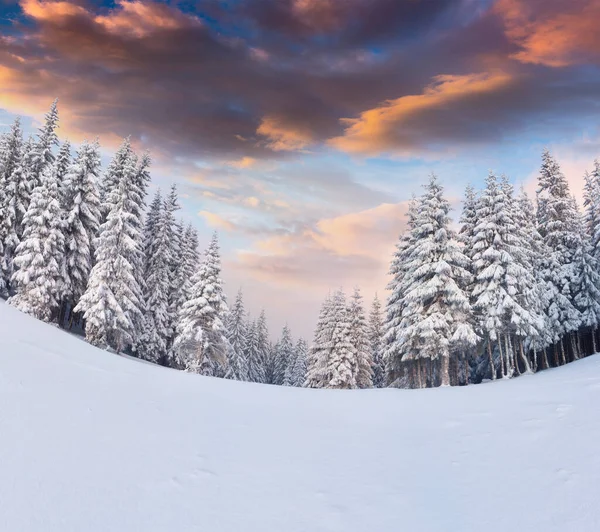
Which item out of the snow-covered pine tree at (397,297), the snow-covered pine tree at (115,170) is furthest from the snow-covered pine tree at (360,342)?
the snow-covered pine tree at (115,170)

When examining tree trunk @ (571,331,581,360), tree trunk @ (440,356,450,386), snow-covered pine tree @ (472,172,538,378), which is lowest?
tree trunk @ (440,356,450,386)

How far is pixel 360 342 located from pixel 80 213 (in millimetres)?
27363

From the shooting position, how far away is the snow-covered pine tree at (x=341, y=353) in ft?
116

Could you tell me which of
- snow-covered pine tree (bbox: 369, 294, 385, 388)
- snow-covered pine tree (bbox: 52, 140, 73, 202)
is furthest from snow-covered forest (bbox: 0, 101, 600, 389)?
snow-covered pine tree (bbox: 369, 294, 385, 388)

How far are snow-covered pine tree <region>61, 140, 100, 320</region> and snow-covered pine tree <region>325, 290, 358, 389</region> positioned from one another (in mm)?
21950

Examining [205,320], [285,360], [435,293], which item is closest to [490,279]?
[435,293]

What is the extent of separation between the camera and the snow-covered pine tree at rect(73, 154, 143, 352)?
90.2ft

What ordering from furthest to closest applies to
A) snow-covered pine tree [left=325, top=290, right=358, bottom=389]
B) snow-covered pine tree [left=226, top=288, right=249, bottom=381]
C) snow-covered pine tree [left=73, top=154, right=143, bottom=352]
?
snow-covered pine tree [left=226, top=288, right=249, bottom=381] < snow-covered pine tree [left=325, top=290, right=358, bottom=389] < snow-covered pine tree [left=73, top=154, right=143, bottom=352]

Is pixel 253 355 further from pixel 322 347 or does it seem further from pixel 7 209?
pixel 7 209

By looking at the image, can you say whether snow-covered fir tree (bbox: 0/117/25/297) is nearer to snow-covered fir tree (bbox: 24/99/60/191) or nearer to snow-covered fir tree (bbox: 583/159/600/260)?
snow-covered fir tree (bbox: 24/99/60/191)

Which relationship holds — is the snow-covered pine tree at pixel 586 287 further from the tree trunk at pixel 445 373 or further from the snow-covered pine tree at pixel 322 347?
the snow-covered pine tree at pixel 322 347

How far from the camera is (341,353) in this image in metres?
36.2

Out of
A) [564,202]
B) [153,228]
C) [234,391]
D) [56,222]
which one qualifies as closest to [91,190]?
[56,222]

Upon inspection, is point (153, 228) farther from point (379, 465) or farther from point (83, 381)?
point (379, 465)
